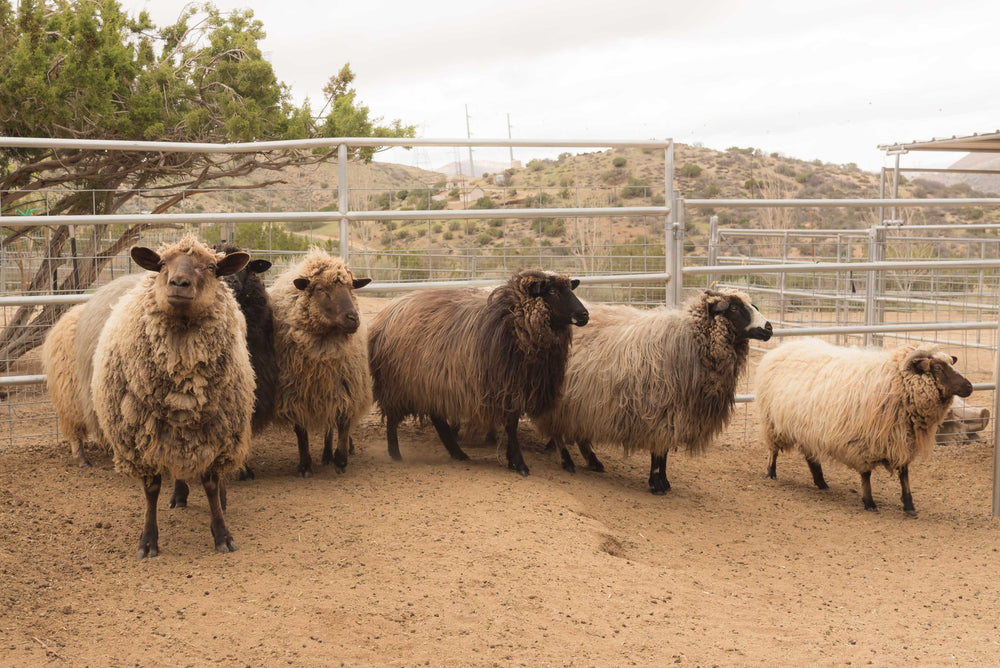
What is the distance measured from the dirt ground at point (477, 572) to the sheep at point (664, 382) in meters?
0.42

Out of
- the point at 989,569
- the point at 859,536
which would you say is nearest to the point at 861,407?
the point at 859,536

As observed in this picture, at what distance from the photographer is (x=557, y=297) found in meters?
6.42

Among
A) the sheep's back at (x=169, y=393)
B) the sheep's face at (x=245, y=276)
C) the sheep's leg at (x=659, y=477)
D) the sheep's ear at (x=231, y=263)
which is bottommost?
the sheep's leg at (x=659, y=477)

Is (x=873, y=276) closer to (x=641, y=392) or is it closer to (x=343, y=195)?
(x=641, y=392)

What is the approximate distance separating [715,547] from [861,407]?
2.00m

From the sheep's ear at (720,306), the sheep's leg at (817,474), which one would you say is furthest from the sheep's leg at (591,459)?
the sheep's leg at (817,474)

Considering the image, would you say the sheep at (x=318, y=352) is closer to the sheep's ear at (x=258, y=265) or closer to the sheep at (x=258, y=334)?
the sheep at (x=258, y=334)

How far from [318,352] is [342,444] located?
75cm

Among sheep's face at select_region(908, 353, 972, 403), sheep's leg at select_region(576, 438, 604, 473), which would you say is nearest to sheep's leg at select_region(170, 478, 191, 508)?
sheep's leg at select_region(576, 438, 604, 473)

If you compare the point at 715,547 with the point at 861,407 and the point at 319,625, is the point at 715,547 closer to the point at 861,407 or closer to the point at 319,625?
the point at 861,407

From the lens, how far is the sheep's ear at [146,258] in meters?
4.57

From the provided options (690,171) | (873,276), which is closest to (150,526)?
(873,276)

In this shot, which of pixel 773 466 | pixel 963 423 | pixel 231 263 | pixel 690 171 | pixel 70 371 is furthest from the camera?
pixel 690 171

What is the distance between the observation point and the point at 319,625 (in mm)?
3758
